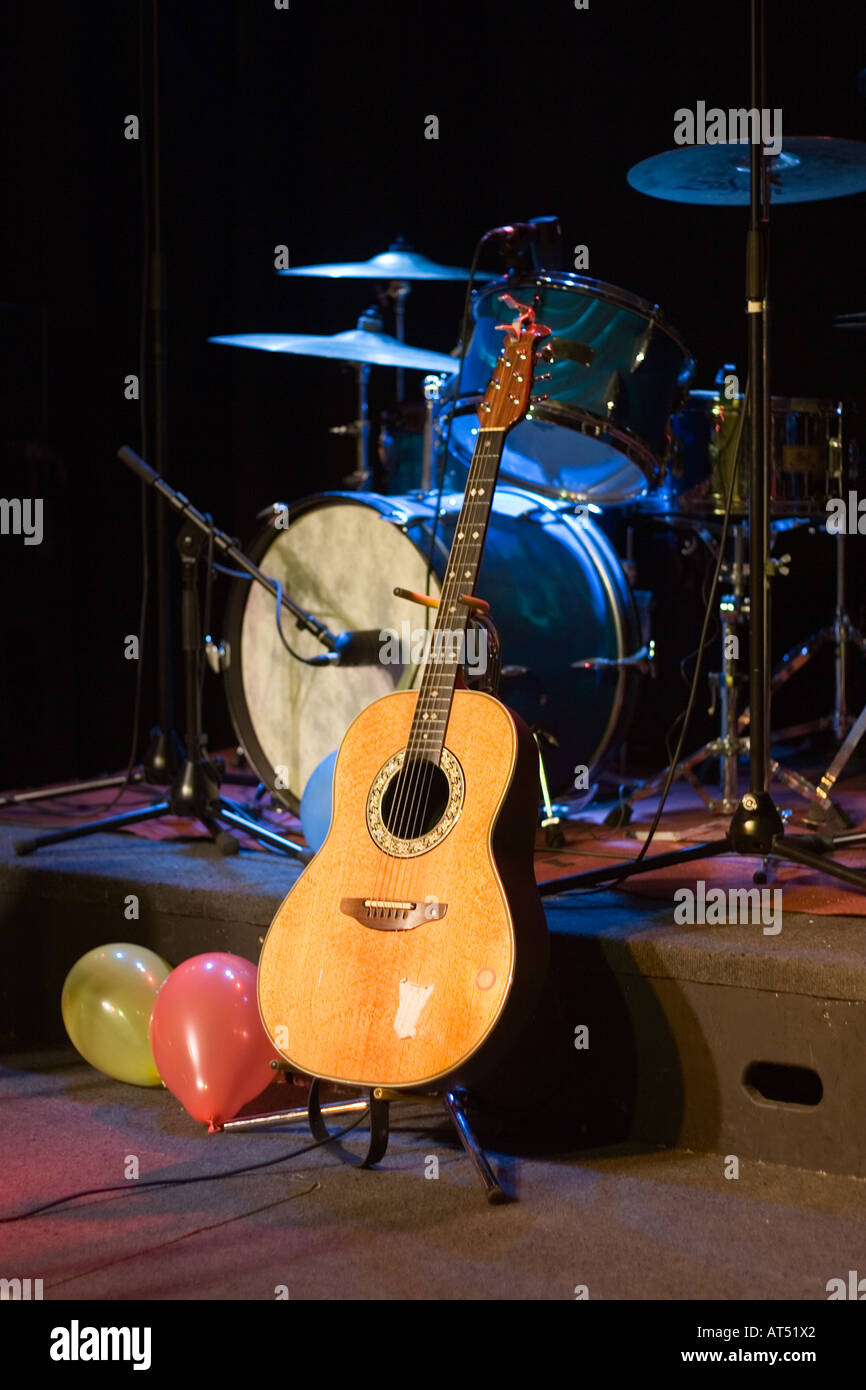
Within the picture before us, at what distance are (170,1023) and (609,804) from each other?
1.95 m

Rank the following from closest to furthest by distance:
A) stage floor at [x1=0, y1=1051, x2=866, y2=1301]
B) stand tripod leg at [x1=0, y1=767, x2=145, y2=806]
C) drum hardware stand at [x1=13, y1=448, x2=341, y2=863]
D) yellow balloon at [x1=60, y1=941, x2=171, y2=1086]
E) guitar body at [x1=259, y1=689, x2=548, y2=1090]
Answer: stage floor at [x1=0, y1=1051, x2=866, y2=1301]
guitar body at [x1=259, y1=689, x2=548, y2=1090]
yellow balloon at [x1=60, y1=941, x2=171, y2=1086]
drum hardware stand at [x1=13, y1=448, x2=341, y2=863]
stand tripod leg at [x1=0, y1=767, x2=145, y2=806]

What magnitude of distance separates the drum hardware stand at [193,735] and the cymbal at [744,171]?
1.34 metres

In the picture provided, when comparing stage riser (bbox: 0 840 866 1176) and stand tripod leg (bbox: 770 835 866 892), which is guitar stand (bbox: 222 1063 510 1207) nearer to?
stage riser (bbox: 0 840 866 1176)

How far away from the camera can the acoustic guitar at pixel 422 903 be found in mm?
2404

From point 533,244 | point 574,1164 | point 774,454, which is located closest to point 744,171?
point 533,244

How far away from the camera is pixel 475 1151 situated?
2.55 metres

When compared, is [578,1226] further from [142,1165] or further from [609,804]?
[609,804]

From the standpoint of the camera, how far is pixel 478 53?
5172mm

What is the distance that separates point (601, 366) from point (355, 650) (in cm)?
105

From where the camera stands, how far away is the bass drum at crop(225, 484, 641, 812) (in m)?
3.92

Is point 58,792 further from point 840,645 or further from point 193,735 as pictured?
point 840,645

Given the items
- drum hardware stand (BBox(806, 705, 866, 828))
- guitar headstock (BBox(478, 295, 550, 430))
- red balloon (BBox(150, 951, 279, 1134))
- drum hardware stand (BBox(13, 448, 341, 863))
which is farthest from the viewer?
drum hardware stand (BBox(806, 705, 866, 828))

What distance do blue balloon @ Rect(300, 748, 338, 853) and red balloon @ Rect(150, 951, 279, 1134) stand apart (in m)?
0.56

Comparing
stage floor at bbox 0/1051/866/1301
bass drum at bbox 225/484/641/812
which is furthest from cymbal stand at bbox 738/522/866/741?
stage floor at bbox 0/1051/866/1301
